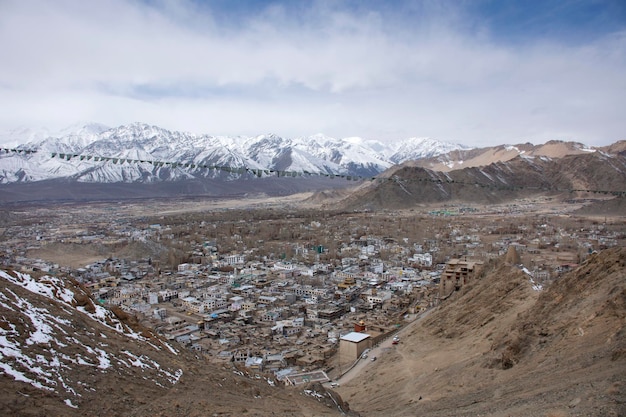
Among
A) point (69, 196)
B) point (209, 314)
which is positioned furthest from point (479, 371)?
point (69, 196)

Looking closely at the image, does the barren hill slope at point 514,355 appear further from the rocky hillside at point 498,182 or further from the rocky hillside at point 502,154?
the rocky hillside at point 502,154

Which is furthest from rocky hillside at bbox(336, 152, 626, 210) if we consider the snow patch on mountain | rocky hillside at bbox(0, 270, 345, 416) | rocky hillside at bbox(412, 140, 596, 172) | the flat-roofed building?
the snow patch on mountain

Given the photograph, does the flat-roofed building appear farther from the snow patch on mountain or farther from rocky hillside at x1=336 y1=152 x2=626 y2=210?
rocky hillside at x1=336 y1=152 x2=626 y2=210

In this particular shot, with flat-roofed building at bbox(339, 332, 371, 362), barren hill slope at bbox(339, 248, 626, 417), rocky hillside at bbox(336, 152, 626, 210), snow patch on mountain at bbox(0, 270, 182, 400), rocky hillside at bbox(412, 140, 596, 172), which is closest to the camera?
snow patch on mountain at bbox(0, 270, 182, 400)

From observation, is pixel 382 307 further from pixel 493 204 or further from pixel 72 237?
pixel 493 204

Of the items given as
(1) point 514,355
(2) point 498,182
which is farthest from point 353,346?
(2) point 498,182
